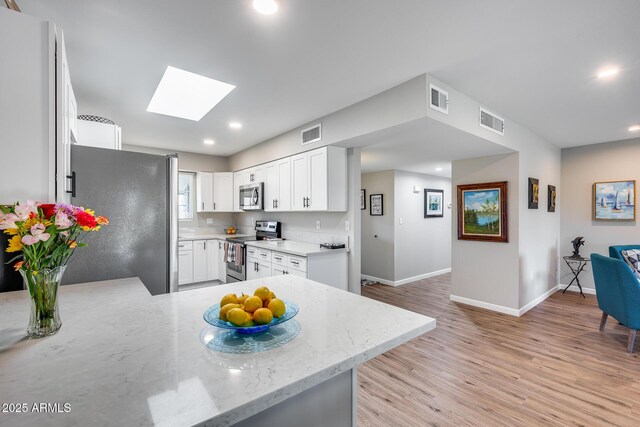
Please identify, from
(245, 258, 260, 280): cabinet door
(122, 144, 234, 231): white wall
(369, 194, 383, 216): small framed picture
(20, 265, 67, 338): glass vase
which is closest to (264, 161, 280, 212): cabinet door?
(245, 258, 260, 280): cabinet door

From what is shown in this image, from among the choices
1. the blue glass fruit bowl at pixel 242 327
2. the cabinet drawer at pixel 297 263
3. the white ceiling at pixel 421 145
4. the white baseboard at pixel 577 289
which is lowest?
the white baseboard at pixel 577 289

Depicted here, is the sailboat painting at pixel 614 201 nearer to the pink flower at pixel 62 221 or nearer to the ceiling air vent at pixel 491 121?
the ceiling air vent at pixel 491 121

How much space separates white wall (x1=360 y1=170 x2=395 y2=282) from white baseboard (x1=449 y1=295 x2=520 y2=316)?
1.25 meters

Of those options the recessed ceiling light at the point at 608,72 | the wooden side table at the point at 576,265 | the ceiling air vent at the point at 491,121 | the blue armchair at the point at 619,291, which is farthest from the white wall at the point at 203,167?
the wooden side table at the point at 576,265

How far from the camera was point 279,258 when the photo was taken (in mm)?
3729

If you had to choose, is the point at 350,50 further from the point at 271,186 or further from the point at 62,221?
the point at 271,186

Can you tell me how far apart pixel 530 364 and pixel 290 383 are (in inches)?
115

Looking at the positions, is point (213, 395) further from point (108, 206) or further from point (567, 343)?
point (567, 343)

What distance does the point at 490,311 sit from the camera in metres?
4.03

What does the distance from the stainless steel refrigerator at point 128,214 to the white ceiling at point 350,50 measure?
85 centimetres

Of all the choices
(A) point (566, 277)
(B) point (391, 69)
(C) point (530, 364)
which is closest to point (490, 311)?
(C) point (530, 364)

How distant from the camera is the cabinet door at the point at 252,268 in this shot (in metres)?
4.20

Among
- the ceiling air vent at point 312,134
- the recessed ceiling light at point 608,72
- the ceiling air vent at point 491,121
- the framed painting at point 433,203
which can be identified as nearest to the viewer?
the recessed ceiling light at point 608,72

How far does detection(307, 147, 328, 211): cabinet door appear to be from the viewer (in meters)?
3.55
